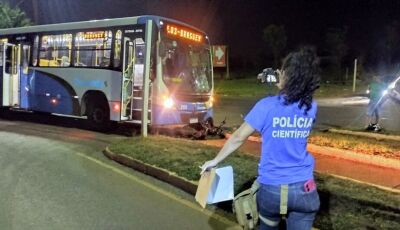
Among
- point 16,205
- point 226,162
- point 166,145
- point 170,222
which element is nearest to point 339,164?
point 226,162

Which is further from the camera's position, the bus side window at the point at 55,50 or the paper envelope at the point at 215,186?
the bus side window at the point at 55,50

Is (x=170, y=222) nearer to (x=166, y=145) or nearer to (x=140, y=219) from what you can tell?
(x=140, y=219)

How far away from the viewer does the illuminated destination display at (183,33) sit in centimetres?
1429

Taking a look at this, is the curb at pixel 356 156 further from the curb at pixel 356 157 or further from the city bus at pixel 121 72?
the city bus at pixel 121 72

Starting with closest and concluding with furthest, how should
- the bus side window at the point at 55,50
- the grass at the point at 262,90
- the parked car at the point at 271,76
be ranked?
the parked car at the point at 271,76 → the bus side window at the point at 55,50 → the grass at the point at 262,90

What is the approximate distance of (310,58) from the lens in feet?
12.1

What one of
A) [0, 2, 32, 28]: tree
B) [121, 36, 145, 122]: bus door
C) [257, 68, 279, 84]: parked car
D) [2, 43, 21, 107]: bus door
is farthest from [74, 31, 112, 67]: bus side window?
[0, 2, 32, 28]: tree

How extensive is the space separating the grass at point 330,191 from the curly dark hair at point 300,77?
2.62 meters

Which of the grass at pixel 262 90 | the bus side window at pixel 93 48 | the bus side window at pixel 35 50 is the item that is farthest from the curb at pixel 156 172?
the grass at pixel 262 90

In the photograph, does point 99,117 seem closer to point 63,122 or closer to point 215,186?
point 63,122

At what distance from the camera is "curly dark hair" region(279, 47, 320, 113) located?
366cm

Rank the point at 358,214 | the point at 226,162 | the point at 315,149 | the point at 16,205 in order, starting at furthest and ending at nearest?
1. the point at 315,149
2. the point at 226,162
3. the point at 16,205
4. the point at 358,214

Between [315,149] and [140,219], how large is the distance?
218 inches

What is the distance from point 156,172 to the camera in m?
9.23
